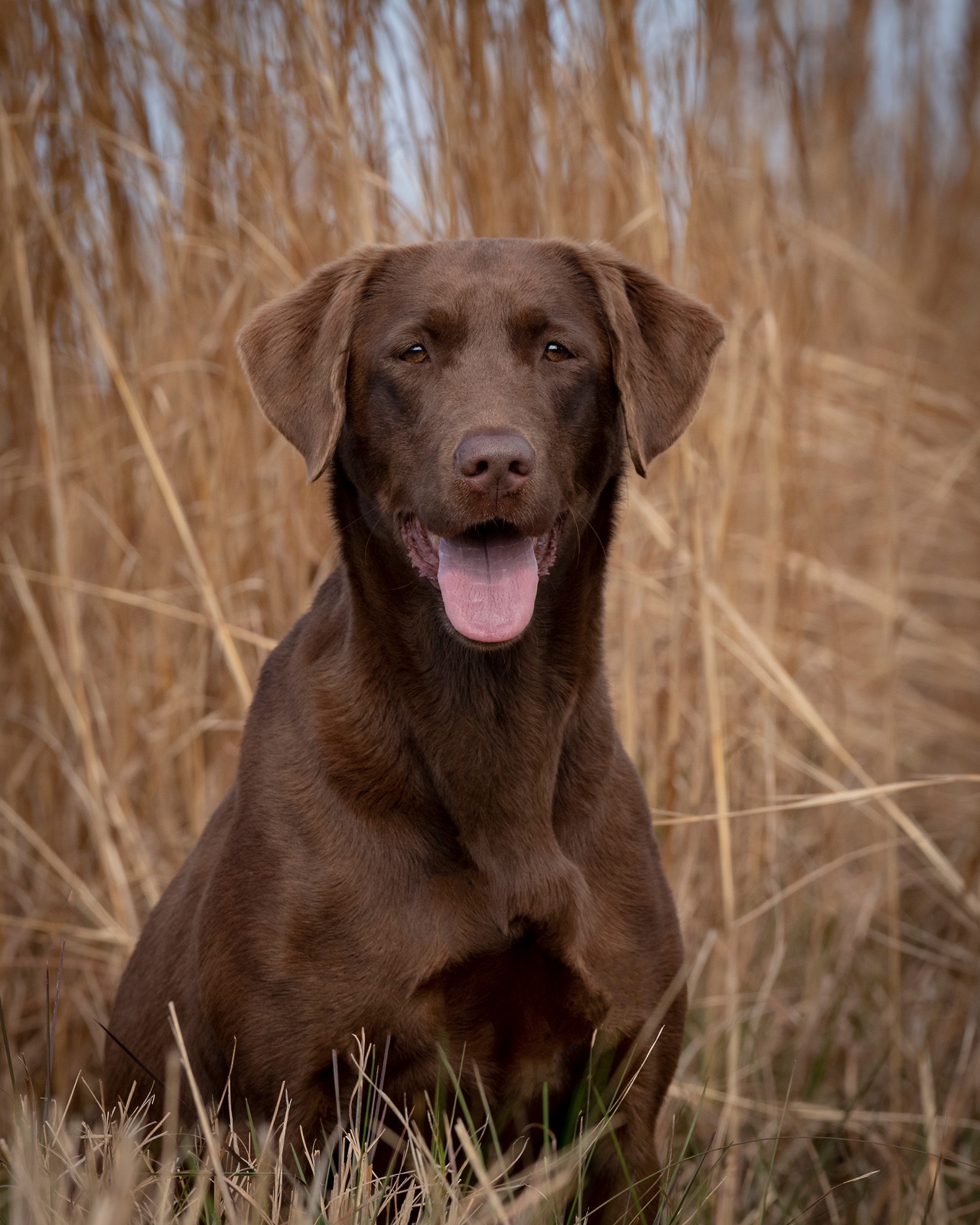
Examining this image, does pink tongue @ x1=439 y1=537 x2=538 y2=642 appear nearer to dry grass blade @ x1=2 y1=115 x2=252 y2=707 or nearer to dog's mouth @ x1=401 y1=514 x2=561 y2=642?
dog's mouth @ x1=401 y1=514 x2=561 y2=642

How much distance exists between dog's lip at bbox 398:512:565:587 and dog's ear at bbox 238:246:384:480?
0.63ft

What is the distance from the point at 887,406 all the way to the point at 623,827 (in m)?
2.27

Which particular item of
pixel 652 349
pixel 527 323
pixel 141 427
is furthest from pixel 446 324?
pixel 141 427

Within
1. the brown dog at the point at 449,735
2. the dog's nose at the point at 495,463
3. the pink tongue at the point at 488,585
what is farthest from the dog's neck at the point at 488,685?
the dog's nose at the point at 495,463

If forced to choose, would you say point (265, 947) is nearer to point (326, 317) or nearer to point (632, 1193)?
point (632, 1193)

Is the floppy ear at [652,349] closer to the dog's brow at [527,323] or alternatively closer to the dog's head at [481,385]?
the dog's head at [481,385]

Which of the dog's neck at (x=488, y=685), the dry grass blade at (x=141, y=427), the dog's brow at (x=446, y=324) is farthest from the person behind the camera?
the dry grass blade at (x=141, y=427)

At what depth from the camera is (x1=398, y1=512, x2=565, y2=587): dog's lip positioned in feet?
8.29

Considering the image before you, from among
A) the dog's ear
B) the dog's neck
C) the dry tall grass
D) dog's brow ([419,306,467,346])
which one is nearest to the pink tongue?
the dog's neck

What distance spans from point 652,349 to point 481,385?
1.39 feet

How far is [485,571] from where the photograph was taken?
246 cm

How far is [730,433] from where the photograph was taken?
12.4 ft

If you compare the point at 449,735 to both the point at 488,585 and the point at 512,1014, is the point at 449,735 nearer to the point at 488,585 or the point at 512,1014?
the point at 488,585

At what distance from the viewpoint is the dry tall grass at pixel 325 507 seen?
11.9ft
